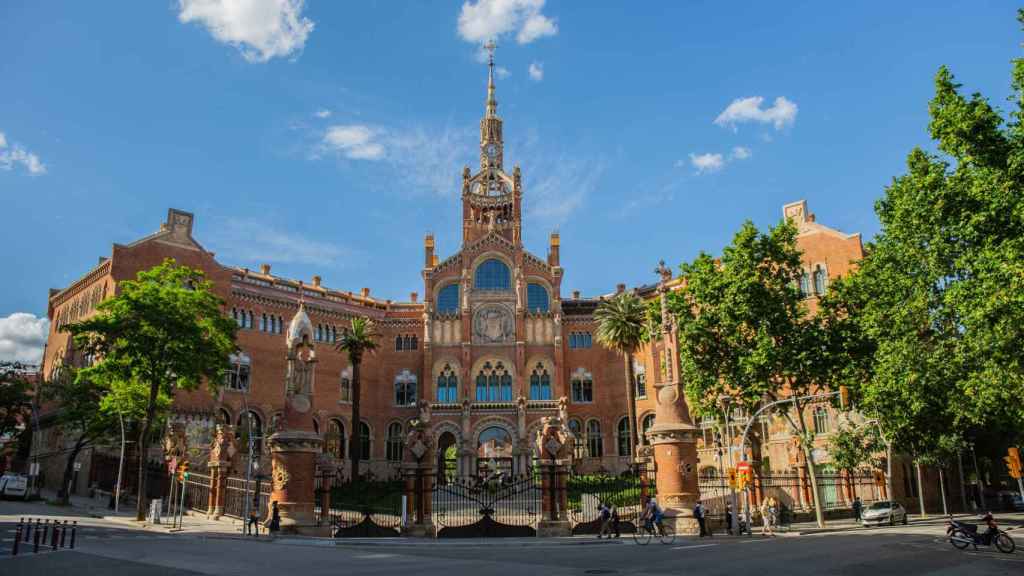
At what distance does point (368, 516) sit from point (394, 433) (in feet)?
121

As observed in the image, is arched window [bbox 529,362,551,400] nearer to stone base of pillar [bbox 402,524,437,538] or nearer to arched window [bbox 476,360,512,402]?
arched window [bbox 476,360,512,402]

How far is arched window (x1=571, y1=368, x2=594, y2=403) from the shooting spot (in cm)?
6188

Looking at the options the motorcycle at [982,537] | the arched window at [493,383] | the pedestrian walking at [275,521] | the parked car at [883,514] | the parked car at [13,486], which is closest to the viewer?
the motorcycle at [982,537]

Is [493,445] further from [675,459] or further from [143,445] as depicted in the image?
[675,459]

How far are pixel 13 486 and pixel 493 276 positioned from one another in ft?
115

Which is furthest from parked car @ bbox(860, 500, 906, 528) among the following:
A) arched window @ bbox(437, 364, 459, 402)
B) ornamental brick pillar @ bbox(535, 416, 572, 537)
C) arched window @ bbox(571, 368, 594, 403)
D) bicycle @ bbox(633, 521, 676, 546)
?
arched window @ bbox(437, 364, 459, 402)

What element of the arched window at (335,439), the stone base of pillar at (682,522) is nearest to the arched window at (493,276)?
the arched window at (335,439)

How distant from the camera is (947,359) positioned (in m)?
26.7

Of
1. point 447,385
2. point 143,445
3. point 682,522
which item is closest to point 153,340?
point 143,445

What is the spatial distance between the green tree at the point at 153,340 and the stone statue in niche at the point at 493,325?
26044 millimetres

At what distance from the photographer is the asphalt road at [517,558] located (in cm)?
1502

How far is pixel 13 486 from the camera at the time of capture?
4262 cm

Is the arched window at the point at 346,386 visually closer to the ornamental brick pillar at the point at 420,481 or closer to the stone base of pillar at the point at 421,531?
the ornamental brick pillar at the point at 420,481

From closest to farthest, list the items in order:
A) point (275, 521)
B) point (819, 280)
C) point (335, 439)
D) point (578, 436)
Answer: point (275, 521) → point (819, 280) → point (335, 439) → point (578, 436)
